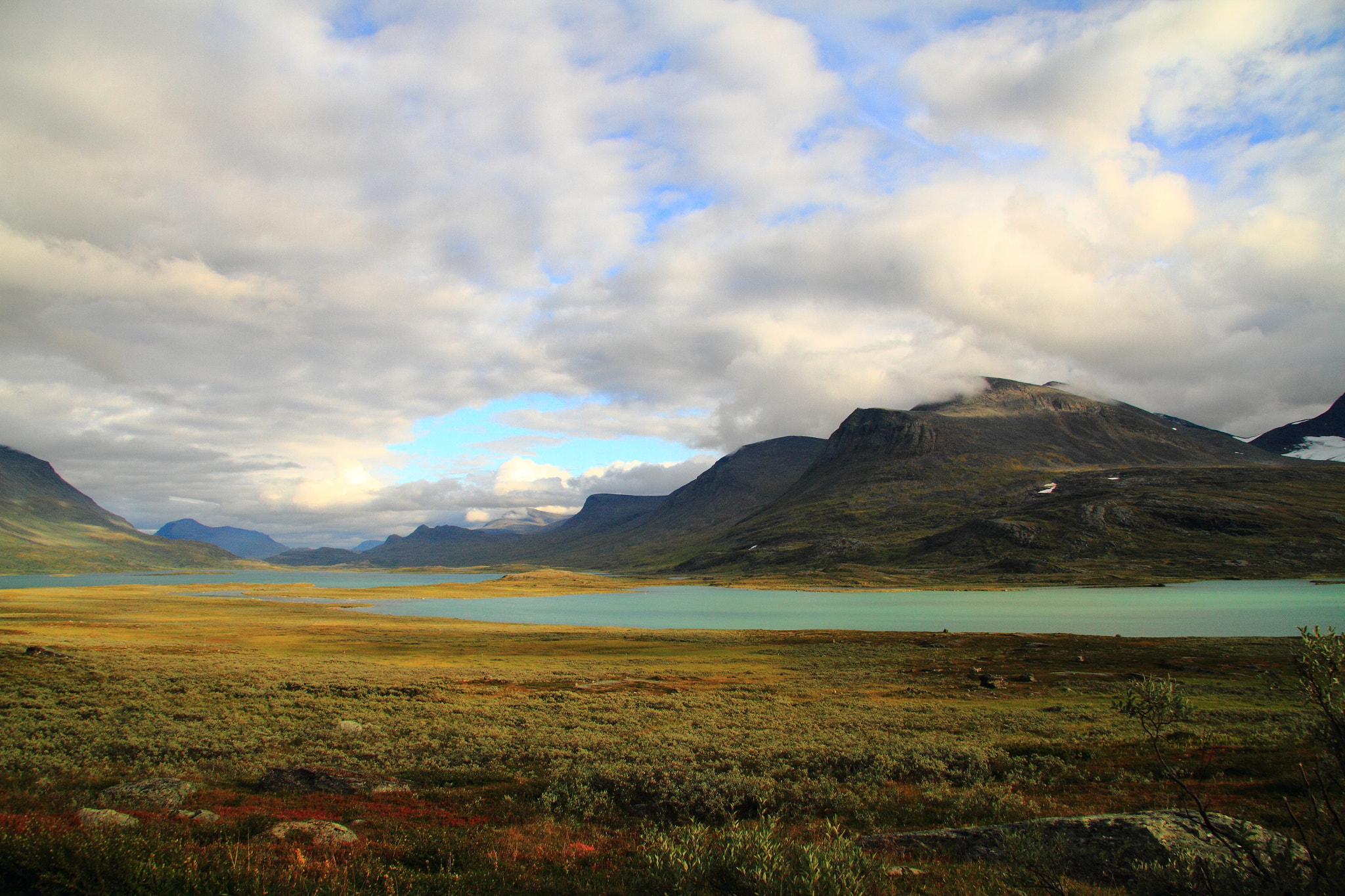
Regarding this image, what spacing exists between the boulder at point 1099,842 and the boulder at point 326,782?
552 inches

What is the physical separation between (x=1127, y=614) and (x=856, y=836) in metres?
106

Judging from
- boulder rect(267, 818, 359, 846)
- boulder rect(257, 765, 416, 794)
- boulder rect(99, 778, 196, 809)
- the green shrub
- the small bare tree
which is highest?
the small bare tree

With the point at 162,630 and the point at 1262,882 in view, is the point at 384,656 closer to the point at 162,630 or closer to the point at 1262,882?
the point at 162,630

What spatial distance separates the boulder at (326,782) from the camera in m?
18.8

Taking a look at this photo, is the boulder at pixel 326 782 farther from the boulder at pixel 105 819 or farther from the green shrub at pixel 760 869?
the green shrub at pixel 760 869

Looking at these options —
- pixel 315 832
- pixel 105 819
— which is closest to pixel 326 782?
pixel 105 819

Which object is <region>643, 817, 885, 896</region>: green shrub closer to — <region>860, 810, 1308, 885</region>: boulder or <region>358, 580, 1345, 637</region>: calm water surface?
<region>860, 810, 1308, 885</region>: boulder

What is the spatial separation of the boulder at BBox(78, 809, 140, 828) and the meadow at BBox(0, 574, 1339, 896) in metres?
0.31

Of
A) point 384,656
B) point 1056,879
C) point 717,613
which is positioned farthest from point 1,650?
point 717,613

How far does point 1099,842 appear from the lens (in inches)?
467

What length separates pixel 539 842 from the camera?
44.1 feet

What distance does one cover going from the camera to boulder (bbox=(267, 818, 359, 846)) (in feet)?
41.8

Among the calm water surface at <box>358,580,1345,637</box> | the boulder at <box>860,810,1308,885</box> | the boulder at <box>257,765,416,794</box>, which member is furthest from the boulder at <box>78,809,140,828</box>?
the calm water surface at <box>358,580,1345,637</box>

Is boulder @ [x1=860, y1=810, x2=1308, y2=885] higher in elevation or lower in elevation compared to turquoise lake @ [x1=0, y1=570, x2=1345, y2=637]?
higher
